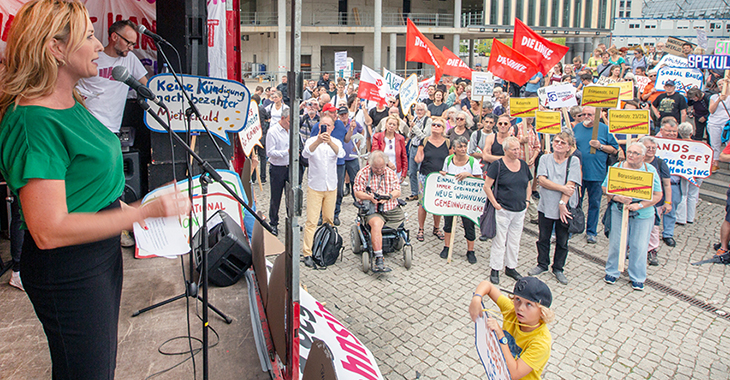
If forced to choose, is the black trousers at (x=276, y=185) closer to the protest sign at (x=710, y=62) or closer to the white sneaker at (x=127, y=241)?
the white sneaker at (x=127, y=241)

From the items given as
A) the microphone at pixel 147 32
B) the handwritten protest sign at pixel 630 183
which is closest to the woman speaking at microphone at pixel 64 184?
the microphone at pixel 147 32

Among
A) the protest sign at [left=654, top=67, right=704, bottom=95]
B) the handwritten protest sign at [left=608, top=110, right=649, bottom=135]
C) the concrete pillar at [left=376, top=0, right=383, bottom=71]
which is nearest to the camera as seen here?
the handwritten protest sign at [left=608, top=110, right=649, bottom=135]

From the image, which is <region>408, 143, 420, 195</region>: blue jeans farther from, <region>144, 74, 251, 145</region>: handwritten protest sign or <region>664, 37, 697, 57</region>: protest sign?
<region>664, 37, 697, 57</region>: protest sign

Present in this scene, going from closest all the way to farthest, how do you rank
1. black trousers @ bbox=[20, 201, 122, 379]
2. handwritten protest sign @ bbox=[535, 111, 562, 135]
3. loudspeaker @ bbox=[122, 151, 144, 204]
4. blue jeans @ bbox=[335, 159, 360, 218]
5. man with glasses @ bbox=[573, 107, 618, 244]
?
1. black trousers @ bbox=[20, 201, 122, 379]
2. loudspeaker @ bbox=[122, 151, 144, 204]
3. man with glasses @ bbox=[573, 107, 618, 244]
4. handwritten protest sign @ bbox=[535, 111, 562, 135]
5. blue jeans @ bbox=[335, 159, 360, 218]

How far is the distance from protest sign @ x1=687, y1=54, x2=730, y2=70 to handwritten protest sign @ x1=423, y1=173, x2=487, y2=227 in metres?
7.19

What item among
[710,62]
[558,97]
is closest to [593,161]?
[558,97]

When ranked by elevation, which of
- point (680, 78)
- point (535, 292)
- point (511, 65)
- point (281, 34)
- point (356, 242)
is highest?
point (281, 34)

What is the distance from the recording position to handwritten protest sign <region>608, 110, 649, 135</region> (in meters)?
7.27

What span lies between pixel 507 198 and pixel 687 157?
370 centimetres

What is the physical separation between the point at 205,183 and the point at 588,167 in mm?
6879

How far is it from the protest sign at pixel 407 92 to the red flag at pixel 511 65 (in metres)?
2.27

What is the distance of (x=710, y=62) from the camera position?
11180 mm

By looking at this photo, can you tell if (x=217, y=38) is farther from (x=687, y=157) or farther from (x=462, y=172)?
(x=687, y=157)

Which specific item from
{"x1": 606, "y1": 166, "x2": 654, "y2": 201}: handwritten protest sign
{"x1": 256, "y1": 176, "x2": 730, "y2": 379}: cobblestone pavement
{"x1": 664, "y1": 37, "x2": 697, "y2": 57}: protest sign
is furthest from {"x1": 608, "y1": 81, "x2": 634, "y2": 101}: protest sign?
{"x1": 664, "y1": 37, "x2": 697, "y2": 57}: protest sign
